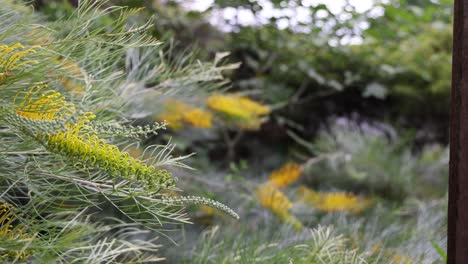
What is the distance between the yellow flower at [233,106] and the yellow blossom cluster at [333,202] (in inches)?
11.4

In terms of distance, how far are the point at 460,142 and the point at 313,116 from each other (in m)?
1.48

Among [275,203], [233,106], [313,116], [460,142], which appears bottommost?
[313,116]

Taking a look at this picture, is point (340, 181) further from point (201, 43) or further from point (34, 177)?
point (34, 177)

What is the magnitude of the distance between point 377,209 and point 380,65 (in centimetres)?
77

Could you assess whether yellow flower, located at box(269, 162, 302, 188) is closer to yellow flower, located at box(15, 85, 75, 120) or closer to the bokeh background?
the bokeh background

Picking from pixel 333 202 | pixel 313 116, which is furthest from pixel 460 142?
pixel 313 116

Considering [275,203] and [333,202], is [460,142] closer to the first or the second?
[275,203]

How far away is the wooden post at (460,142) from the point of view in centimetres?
63

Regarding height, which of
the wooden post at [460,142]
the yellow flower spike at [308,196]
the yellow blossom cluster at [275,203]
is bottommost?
the yellow flower spike at [308,196]

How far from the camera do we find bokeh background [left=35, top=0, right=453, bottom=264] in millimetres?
1287

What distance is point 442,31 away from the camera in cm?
210

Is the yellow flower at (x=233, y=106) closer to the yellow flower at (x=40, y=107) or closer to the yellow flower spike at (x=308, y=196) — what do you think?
the yellow flower spike at (x=308, y=196)

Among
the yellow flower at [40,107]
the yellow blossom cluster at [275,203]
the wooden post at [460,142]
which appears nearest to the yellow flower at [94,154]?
the yellow flower at [40,107]

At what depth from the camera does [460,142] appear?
634 millimetres
